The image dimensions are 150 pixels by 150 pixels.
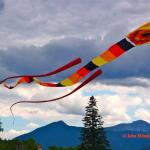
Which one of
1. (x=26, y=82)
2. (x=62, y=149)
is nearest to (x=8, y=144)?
(x=62, y=149)

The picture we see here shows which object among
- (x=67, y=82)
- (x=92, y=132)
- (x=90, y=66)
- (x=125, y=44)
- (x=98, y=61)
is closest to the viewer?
(x=125, y=44)

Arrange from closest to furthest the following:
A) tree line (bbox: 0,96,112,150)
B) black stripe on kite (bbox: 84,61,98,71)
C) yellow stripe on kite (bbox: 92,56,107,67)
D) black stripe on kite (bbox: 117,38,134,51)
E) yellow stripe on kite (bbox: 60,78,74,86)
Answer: black stripe on kite (bbox: 117,38,134,51) → yellow stripe on kite (bbox: 92,56,107,67) → black stripe on kite (bbox: 84,61,98,71) → yellow stripe on kite (bbox: 60,78,74,86) → tree line (bbox: 0,96,112,150)

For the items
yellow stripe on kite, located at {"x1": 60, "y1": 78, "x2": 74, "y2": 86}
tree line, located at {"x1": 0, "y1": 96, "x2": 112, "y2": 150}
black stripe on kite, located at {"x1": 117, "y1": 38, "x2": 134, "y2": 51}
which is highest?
tree line, located at {"x1": 0, "y1": 96, "x2": 112, "y2": 150}

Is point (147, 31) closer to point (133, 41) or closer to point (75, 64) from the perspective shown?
point (133, 41)

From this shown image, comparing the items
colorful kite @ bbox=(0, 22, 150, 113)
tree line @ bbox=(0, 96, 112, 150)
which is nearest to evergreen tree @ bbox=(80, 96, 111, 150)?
tree line @ bbox=(0, 96, 112, 150)

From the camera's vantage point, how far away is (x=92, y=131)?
85.4m

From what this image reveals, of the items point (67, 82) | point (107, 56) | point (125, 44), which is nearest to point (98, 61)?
point (107, 56)

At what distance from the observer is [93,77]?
578 inches

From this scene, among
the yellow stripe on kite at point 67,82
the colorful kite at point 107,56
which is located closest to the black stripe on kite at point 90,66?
the colorful kite at point 107,56

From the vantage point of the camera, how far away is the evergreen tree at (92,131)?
279 feet

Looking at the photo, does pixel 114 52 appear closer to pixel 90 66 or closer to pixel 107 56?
pixel 107 56

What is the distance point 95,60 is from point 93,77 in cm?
80

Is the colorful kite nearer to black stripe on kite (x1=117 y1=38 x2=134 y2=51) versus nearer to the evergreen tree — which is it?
black stripe on kite (x1=117 y1=38 x2=134 y2=51)

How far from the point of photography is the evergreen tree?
279 feet
